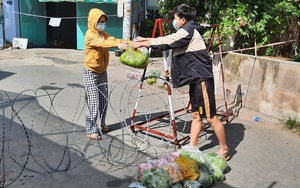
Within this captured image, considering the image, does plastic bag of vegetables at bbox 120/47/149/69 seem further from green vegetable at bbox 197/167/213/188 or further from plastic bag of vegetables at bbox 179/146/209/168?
green vegetable at bbox 197/167/213/188

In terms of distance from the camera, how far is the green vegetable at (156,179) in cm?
353

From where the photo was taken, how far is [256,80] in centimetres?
685

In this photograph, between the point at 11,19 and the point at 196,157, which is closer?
the point at 196,157

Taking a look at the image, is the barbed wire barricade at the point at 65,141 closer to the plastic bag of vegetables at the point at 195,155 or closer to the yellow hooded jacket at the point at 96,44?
the yellow hooded jacket at the point at 96,44

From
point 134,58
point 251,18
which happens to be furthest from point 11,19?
point 134,58

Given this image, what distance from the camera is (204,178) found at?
150 inches

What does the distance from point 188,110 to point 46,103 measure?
2.90 metres

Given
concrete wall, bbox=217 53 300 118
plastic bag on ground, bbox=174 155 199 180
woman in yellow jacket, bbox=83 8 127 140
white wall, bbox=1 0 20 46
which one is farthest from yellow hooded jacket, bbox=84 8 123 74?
white wall, bbox=1 0 20 46

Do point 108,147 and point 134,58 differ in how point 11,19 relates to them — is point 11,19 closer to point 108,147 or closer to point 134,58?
point 108,147

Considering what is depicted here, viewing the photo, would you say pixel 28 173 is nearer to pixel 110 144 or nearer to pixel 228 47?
pixel 110 144

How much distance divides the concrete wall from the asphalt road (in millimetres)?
277

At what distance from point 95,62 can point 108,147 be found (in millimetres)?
1227

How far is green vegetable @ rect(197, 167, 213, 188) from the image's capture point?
380 cm

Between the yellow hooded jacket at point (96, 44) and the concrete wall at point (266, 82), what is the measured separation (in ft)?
10.5
